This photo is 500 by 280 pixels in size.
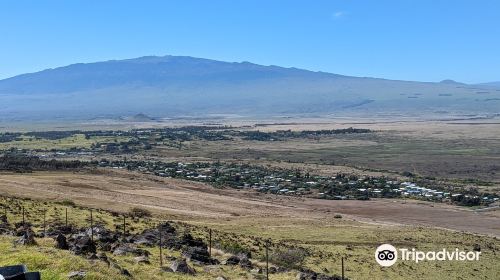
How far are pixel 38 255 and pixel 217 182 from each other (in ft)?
179

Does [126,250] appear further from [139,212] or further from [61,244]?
[139,212]

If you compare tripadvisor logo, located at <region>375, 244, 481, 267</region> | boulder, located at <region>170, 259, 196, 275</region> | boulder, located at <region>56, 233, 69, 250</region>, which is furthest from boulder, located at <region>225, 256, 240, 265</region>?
tripadvisor logo, located at <region>375, 244, 481, 267</region>

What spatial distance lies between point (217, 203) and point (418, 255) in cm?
2308

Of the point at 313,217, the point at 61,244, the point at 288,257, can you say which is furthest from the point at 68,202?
the point at 61,244

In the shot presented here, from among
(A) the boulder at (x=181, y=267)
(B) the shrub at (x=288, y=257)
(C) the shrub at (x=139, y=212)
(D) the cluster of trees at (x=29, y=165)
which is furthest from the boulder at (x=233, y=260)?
(D) the cluster of trees at (x=29, y=165)

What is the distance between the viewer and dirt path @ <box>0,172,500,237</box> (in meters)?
46.0

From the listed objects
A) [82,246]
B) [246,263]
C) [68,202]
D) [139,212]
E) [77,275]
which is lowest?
[139,212]

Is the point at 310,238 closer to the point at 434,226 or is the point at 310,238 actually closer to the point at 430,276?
the point at 430,276

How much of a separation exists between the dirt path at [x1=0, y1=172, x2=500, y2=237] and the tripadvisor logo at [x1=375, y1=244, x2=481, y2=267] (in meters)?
12.0

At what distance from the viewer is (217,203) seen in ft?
168

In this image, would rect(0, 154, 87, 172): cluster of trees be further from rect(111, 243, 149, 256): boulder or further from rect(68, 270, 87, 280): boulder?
rect(68, 270, 87, 280): boulder

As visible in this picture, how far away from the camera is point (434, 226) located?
46125mm

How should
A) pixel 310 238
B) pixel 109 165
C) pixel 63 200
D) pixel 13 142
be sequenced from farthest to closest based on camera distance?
pixel 13 142
pixel 109 165
pixel 63 200
pixel 310 238

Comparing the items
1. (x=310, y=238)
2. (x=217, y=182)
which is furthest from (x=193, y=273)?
(x=217, y=182)
